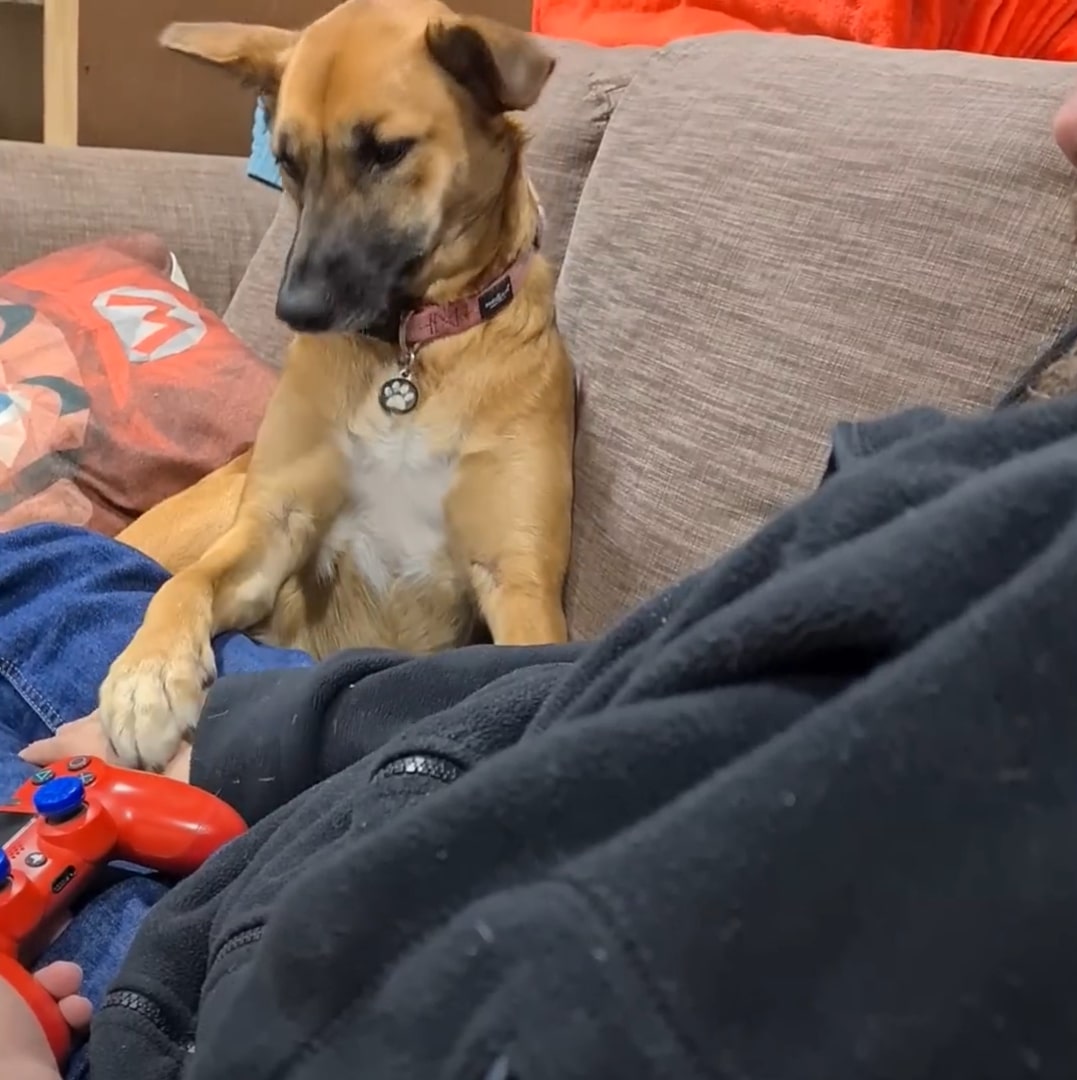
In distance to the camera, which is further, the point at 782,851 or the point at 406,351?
the point at 406,351

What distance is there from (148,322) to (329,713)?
110 centimetres

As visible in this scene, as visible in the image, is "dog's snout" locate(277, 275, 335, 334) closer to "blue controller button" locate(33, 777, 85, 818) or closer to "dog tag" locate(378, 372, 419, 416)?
"dog tag" locate(378, 372, 419, 416)

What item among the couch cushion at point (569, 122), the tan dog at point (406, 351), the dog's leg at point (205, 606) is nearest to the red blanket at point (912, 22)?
the couch cushion at point (569, 122)

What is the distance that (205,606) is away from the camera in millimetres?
1172

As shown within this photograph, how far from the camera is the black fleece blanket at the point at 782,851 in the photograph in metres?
0.27

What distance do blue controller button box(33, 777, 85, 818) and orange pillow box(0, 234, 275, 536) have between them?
79 cm

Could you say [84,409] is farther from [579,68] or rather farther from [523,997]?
[523,997]

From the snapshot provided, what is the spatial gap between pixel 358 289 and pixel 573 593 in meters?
0.39

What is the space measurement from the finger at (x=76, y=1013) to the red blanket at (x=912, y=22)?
138cm

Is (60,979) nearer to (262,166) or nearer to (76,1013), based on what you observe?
(76,1013)

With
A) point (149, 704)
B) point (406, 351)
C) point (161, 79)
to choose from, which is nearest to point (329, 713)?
point (149, 704)

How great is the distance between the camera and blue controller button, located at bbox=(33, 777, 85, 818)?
718mm

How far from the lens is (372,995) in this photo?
317 mm

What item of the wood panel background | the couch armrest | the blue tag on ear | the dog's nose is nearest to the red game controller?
the dog's nose
